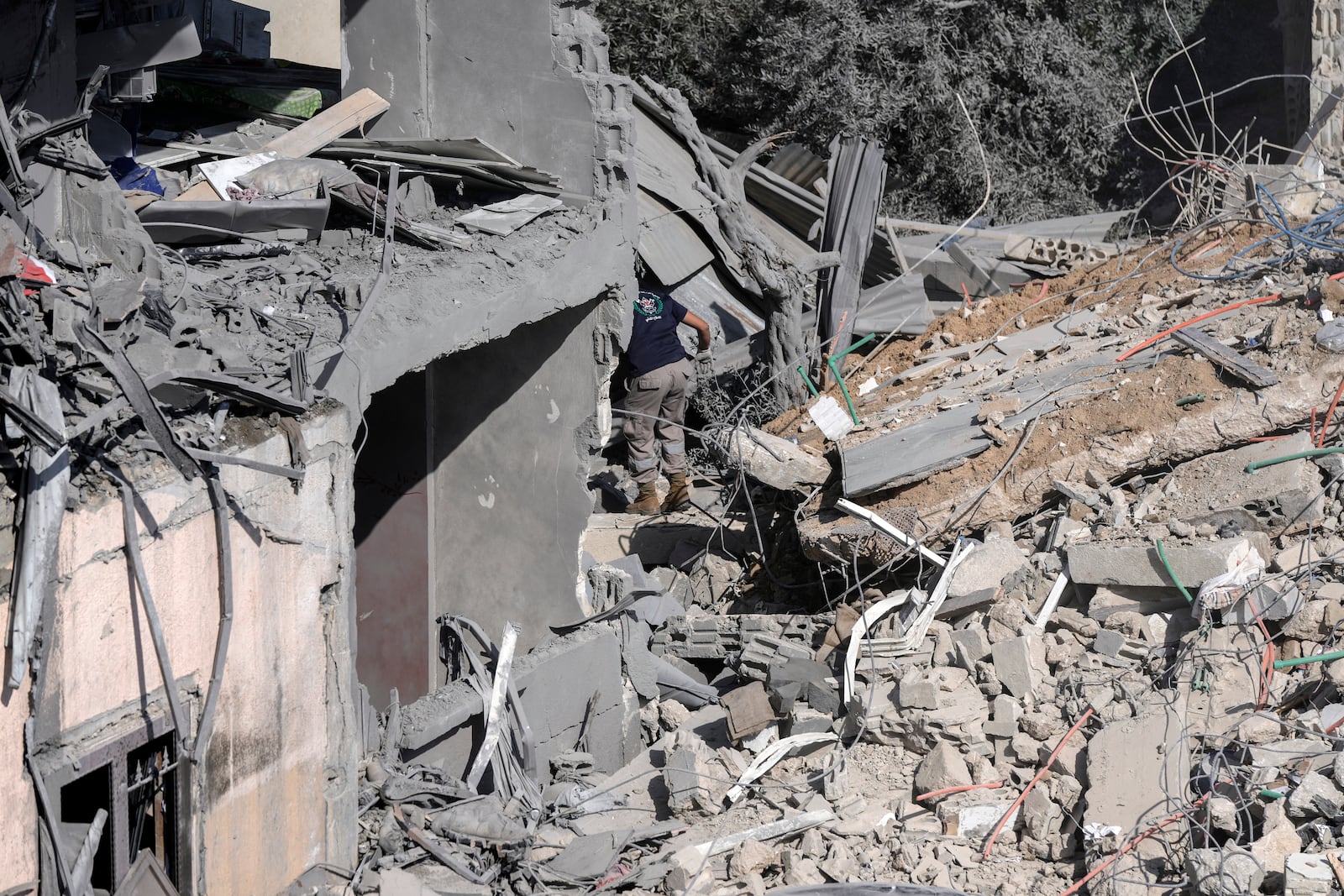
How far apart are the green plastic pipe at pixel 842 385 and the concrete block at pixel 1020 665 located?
2.53 m

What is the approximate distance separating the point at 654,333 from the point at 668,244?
1.00m

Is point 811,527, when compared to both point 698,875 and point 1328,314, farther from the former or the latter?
point 1328,314

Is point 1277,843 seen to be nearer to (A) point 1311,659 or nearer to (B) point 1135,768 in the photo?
(B) point 1135,768

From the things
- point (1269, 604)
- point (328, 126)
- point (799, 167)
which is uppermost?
point (328, 126)

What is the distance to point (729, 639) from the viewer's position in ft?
27.2

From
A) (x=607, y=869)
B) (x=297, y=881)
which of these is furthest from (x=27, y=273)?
(x=607, y=869)

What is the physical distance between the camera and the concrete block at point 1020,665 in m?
6.38

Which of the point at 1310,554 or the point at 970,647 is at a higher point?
the point at 1310,554

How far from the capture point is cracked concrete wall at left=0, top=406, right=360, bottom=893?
3816mm

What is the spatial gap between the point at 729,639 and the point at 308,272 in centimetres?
385

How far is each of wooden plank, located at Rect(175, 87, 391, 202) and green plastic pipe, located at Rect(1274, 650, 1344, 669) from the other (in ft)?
19.7

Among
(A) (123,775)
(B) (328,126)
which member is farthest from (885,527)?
(A) (123,775)

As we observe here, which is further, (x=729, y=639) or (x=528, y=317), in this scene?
(x=729, y=639)

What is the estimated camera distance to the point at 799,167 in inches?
521
